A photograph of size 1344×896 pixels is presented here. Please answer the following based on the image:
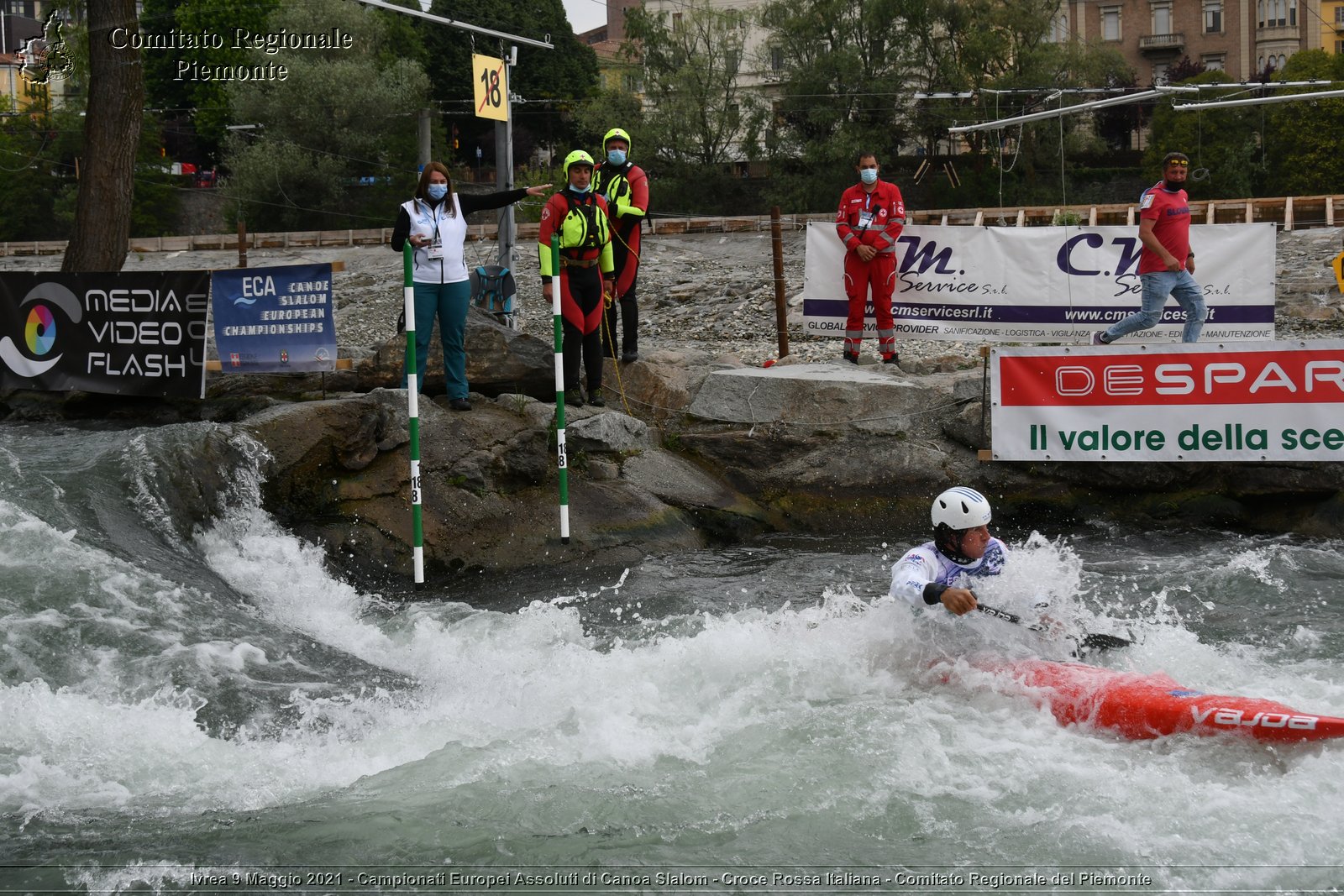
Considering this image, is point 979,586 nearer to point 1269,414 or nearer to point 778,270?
point 1269,414

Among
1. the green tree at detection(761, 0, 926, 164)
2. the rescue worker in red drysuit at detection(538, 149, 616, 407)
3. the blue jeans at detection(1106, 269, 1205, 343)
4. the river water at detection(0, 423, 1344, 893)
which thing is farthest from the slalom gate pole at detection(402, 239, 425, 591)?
the green tree at detection(761, 0, 926, 164)

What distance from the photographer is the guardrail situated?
31.8m

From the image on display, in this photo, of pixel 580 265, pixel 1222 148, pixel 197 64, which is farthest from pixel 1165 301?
pixel 197 64

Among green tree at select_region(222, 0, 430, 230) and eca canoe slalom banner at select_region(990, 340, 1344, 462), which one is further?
green tree at select_region(222, 0, 430, 230)

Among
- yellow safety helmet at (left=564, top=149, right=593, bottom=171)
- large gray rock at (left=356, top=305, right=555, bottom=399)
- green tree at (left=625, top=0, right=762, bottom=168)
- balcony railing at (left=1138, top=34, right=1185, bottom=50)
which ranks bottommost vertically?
large gray rock at (left=356, top=305, right=555, bottom=399)

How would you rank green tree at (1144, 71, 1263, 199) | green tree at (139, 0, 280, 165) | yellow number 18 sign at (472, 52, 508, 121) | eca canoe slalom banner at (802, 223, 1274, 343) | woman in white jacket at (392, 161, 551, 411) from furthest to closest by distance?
1. green tree at (139, 0, 280, 165)
2. green tree at (1144, 71, 1263, 199)
3. yellow number 18 sign at (472, 52, 508, 121)
4. eca canoe slalom banner at (802, 223, 1274, 343)
5. woman in white jacket at (392, 161, 551, 411)

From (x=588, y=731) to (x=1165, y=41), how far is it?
6678 centimetres

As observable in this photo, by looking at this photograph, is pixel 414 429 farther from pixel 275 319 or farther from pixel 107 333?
pixel 107 333

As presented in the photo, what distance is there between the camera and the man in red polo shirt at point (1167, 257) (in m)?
11.9

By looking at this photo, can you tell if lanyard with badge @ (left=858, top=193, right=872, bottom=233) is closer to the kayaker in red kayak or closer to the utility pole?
the utility pole

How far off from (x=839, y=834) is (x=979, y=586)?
2.31 metres

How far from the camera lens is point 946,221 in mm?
31281

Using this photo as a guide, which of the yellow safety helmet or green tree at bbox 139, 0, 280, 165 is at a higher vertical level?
green tree at bbox 139, 0, 280, 165

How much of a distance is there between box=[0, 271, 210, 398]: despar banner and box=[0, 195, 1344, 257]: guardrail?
9.91 meters
